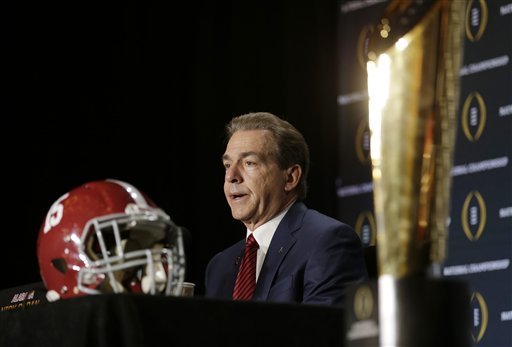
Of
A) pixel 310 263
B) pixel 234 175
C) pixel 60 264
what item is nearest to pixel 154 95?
pixel 234 175

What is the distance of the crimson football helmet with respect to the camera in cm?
171

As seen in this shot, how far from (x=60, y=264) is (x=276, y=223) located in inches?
55.9

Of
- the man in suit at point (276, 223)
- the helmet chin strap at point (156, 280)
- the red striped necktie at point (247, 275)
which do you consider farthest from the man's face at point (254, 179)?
the helmet chin strap at point (156, 280)

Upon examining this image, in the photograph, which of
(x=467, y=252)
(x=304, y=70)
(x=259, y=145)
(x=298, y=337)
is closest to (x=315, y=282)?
(x=259, y=145)

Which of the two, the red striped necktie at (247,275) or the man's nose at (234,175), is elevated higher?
the man's nose at (234,175)

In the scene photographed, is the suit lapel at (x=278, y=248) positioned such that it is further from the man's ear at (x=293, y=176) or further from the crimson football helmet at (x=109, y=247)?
the crimson football helmet at (x=109, y=247)

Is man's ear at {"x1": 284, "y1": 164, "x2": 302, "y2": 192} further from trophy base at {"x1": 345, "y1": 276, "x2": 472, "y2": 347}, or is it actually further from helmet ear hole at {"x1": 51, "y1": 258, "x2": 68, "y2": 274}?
trophy base at {"x1": 345, "y1": 276, "x2": 472, "y2": 347}

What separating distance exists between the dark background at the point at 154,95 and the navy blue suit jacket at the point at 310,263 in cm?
174

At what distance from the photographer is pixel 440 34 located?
96 cm

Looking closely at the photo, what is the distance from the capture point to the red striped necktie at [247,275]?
284 centimetres

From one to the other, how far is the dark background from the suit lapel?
5.24 feet

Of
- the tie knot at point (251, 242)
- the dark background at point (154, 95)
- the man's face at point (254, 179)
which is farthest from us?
the dark background at point (154, 95)

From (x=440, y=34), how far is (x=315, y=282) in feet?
5.66

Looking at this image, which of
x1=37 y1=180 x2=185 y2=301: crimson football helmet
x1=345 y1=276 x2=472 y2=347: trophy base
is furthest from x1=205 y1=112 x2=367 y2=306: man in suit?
x1=345 y1=276 x2=472 y2=347: trophy base
